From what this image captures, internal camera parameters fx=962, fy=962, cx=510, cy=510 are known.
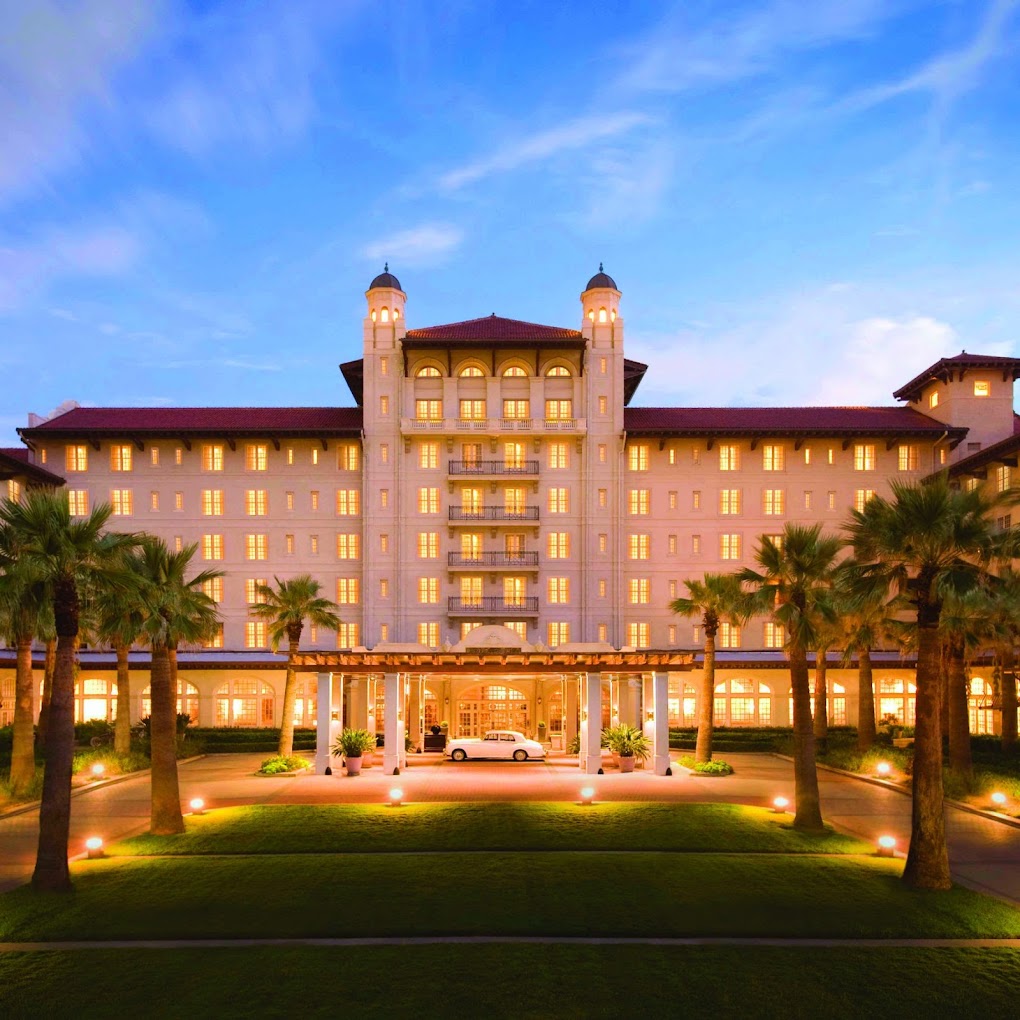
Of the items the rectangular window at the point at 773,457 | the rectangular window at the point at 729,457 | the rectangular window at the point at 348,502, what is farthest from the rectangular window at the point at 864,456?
the rectangular window at the point at 348,502

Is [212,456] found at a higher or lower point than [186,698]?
higher

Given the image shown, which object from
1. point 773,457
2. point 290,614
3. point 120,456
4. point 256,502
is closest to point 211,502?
point 256,502

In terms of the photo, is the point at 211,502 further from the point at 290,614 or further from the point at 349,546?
the point at 290,614

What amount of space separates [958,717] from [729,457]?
2672cm

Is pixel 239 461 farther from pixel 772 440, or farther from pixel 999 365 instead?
pixel 999 365

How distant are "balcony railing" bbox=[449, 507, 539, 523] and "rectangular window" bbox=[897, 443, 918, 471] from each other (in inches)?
835

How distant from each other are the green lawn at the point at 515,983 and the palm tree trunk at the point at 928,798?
3.41m

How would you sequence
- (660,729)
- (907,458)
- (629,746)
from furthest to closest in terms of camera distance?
1. (907,458)
2. (629,746)
3. (660,729)

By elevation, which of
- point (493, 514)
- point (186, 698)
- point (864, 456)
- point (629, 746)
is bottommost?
point (629, 746)

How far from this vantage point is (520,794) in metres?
29.8

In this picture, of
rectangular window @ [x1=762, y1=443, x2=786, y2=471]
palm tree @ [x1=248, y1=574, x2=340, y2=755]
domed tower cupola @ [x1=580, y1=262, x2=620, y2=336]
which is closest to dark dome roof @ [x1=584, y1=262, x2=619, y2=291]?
domed tower cupola @ [x1=580, y1=262, x2=620, y2=336]

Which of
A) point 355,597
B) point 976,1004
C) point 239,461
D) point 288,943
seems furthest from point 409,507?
point 976,1004

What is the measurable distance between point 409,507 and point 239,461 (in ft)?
33.8

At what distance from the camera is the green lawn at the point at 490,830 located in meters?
22.5
